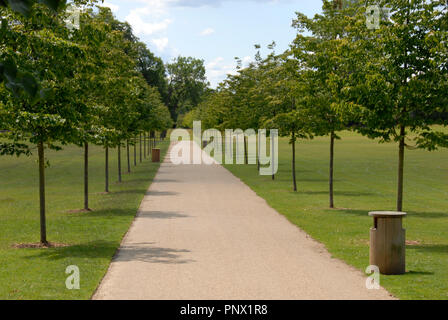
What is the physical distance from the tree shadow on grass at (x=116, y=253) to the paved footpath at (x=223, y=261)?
21 millimetres

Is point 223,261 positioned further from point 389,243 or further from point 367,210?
point 367,210

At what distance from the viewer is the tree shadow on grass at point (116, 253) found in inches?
428

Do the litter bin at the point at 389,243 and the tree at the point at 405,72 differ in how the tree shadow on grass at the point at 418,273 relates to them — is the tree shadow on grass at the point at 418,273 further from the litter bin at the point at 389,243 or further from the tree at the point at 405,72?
the tree at the point at 405,72

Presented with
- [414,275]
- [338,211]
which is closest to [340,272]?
[414,275]

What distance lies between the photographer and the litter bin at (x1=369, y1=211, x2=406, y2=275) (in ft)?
31.9

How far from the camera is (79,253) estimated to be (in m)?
11.7

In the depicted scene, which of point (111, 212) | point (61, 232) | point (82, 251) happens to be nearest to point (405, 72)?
point (82, 251)

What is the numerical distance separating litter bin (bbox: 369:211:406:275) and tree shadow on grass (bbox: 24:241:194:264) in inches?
131

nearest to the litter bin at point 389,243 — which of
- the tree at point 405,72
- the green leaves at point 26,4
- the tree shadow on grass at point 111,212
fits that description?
the tree at point 405,72

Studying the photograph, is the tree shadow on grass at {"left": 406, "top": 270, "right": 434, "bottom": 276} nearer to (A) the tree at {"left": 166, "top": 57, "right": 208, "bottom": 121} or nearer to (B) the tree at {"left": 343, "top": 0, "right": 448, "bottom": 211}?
(B) the tree at {"left": 343, "top": 0, "right": 448, "bottom": 211}

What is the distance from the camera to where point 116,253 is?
11.5 metres

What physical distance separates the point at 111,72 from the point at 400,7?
987 cm

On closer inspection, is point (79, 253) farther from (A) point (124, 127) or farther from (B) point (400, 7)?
(A) point (124, 127)

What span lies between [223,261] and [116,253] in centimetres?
230
